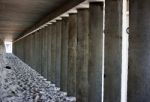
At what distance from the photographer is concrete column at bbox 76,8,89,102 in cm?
1048

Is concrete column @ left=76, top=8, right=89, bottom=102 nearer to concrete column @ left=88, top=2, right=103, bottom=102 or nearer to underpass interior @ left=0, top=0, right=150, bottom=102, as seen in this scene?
underpass interior @ left=0, top=0, right=150, bottom=102

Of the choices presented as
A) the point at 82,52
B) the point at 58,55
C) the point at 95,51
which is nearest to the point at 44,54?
the point at 58,55

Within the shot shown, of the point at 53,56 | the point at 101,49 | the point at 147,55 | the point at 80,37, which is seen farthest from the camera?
the point at 53,56

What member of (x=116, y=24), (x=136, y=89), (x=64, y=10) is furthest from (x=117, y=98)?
(x=64, y=10)

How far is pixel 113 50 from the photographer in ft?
26.0

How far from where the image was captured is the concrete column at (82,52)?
10.5 metres

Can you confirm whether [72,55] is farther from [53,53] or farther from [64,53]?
[53,53]

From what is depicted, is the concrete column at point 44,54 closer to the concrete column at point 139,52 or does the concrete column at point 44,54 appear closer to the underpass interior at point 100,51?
the underpass interior at point 100,51

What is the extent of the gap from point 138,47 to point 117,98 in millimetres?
2045

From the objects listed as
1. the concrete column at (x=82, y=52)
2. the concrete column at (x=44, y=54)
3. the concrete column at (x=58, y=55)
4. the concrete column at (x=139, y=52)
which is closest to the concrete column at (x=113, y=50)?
the concrete column at (x=139, y=52)

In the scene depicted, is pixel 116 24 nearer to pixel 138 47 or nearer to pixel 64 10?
pixel 138 47

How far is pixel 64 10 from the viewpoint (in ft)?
38.6

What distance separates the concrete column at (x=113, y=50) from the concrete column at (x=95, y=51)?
112 cm

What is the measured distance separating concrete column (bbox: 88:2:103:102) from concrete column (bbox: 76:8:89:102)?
941 millimetres
